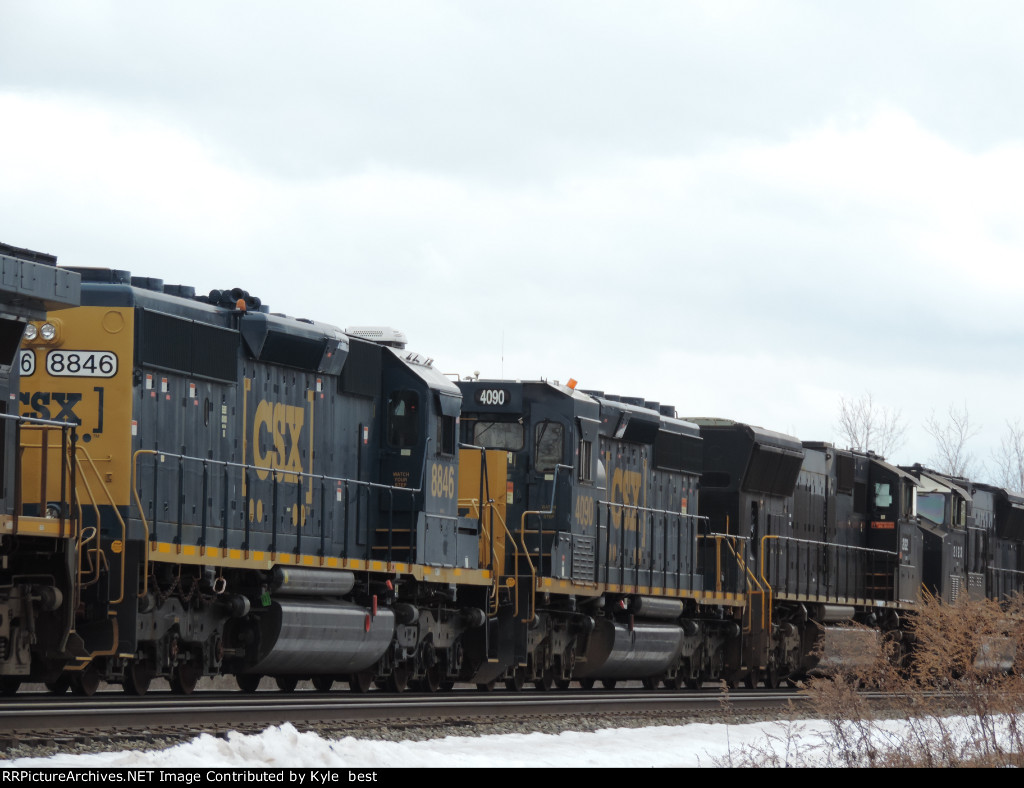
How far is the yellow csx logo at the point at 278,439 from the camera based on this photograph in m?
17.0

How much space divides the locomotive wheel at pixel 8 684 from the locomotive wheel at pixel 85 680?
1.74 feet

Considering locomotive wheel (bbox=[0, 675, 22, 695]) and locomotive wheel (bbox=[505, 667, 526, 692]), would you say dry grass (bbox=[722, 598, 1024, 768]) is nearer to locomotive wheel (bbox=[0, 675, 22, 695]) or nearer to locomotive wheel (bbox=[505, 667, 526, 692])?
locomotive wheel (bbox=[505, 667, 526, 692])

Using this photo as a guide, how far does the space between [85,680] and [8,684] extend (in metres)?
0.73

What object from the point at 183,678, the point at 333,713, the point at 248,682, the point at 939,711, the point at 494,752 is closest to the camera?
the point at 494,752

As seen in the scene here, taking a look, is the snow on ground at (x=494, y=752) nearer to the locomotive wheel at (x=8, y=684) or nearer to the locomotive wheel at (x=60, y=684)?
the locomotive wheel at (x=8, y=684)

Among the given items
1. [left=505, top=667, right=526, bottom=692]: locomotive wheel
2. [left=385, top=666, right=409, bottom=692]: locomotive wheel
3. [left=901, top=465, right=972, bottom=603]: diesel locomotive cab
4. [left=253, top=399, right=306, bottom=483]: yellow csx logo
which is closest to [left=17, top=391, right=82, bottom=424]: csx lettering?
[left=253, top=399, right=306, bottom=483]: yellow csx logo

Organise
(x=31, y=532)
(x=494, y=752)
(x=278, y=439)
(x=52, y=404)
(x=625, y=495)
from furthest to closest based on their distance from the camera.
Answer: (x=625, y=495)
(x=278, y=439)
(x=52, y=404)
(x=31, y=532)
(x=494, y=752)

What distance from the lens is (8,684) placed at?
14.1m

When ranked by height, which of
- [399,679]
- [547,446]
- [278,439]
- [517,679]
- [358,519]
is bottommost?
[517,679]

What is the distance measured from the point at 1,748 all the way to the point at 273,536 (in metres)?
6.74

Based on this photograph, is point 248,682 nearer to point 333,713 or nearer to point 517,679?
point 517,679

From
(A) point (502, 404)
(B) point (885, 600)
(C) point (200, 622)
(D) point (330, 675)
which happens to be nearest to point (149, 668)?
(C) point (200, 622)

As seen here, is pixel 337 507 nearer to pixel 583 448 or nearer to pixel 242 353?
pixel 242 353

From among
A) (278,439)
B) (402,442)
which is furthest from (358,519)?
(278,439)
